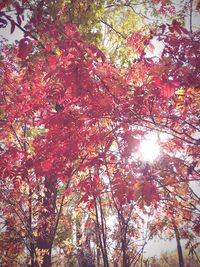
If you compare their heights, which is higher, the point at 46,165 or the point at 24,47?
the point at 24,47

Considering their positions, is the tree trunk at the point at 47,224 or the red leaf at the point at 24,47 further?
the tree trunk at the point at 47,224

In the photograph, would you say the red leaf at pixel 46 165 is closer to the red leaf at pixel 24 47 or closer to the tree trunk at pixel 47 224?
the red leaf at pixel 24 47

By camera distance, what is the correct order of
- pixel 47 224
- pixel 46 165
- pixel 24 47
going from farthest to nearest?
pixel 47 224
pixel 46 165
pixel 24 47

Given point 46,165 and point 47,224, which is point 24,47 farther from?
point 47,224

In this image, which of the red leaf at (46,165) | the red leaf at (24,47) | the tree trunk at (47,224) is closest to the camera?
the red leaf at (24,47)

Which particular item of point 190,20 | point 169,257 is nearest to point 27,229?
point 190,20

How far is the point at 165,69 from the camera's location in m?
2.86

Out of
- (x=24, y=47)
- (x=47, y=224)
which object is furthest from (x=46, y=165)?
(x=47, y=224)

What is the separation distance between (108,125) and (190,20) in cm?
248

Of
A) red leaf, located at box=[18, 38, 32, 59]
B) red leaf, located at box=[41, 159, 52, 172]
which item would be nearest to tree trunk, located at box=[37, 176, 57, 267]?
red leaf, located at box=[41, 159, 52, 172]

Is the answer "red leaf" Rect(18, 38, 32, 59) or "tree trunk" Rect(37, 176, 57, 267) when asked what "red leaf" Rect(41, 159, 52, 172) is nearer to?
"red leaf" Rect(18, 38, 32, 59)

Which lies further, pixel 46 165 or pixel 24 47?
pixel 46 165

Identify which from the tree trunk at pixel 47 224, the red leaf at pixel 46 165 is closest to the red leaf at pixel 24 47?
the red leaf at pixel 46 165

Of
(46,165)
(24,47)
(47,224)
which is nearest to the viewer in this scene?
(24,47)
